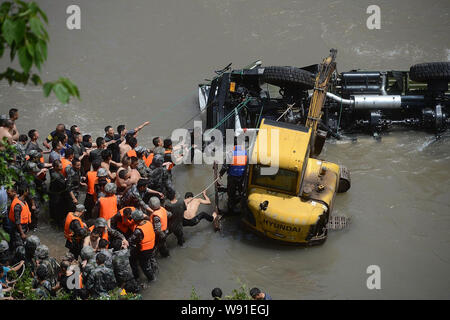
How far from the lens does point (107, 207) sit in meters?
9.55

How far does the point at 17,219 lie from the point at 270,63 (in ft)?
32.5

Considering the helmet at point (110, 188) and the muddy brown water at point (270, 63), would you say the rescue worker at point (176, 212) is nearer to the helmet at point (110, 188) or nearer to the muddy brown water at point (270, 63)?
the muddy brown water at point (270, 63)

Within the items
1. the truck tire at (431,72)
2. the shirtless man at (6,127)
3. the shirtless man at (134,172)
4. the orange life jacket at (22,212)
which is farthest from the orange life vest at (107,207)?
the truck tire at (431,72)

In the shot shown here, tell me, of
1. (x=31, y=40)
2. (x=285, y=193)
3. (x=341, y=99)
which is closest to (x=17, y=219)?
(x=285, y=193)

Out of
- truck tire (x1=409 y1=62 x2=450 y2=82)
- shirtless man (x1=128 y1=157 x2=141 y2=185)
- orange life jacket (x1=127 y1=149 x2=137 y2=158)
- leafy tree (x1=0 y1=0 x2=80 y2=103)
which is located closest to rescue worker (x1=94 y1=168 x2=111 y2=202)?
shirtless man (x1=128 y1=157 x2=141 y2=185)

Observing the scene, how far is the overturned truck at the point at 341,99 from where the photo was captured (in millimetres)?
12805

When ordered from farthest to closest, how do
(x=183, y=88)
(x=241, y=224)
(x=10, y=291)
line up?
(x=183, y=88), (x=241, y=224), (x=10, y=291)

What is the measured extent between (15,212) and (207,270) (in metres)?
3.47

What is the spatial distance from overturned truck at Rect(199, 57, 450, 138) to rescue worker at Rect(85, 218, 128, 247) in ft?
15.1
